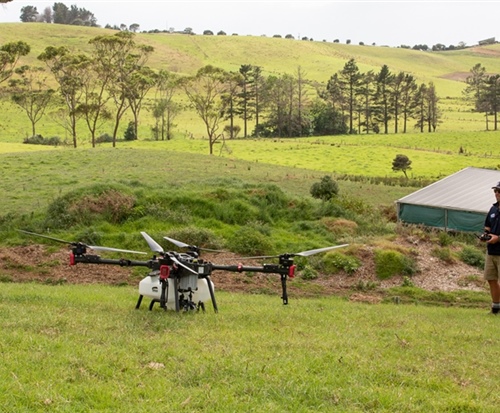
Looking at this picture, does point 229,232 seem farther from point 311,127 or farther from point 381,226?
point 311,127

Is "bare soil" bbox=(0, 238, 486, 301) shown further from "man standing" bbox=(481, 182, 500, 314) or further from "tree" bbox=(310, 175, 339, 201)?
"tree" bbox=(310, 175, 339, 201)

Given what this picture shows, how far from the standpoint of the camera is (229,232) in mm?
23625

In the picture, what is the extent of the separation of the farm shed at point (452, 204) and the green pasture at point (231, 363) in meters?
16.1

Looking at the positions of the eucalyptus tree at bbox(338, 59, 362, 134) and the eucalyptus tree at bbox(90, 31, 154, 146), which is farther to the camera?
the eucalyptus tree at bbox(338, 59, 362, 134)

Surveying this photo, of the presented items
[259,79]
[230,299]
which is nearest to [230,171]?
[230,299]

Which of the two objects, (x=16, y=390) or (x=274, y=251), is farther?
(x=274, y=251)

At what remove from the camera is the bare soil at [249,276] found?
744 inches

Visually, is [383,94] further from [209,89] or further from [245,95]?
[209,89]

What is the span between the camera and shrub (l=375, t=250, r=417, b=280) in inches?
831

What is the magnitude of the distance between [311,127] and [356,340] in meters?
91.6

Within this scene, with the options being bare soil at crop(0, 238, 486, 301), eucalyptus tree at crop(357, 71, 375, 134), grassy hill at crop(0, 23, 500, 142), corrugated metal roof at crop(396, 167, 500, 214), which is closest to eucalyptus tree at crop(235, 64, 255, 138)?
grassy hill at crop(0, 23, 500, 142)

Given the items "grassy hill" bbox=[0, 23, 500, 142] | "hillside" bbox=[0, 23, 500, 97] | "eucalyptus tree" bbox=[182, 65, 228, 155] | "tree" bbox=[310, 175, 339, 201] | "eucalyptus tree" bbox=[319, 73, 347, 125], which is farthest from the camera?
"hillside" bbox=[0, 23, 500, 97]

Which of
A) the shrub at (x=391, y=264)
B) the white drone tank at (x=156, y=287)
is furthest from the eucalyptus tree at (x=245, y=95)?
the white drone tank at (x=156, y=287)

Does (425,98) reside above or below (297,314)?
above
